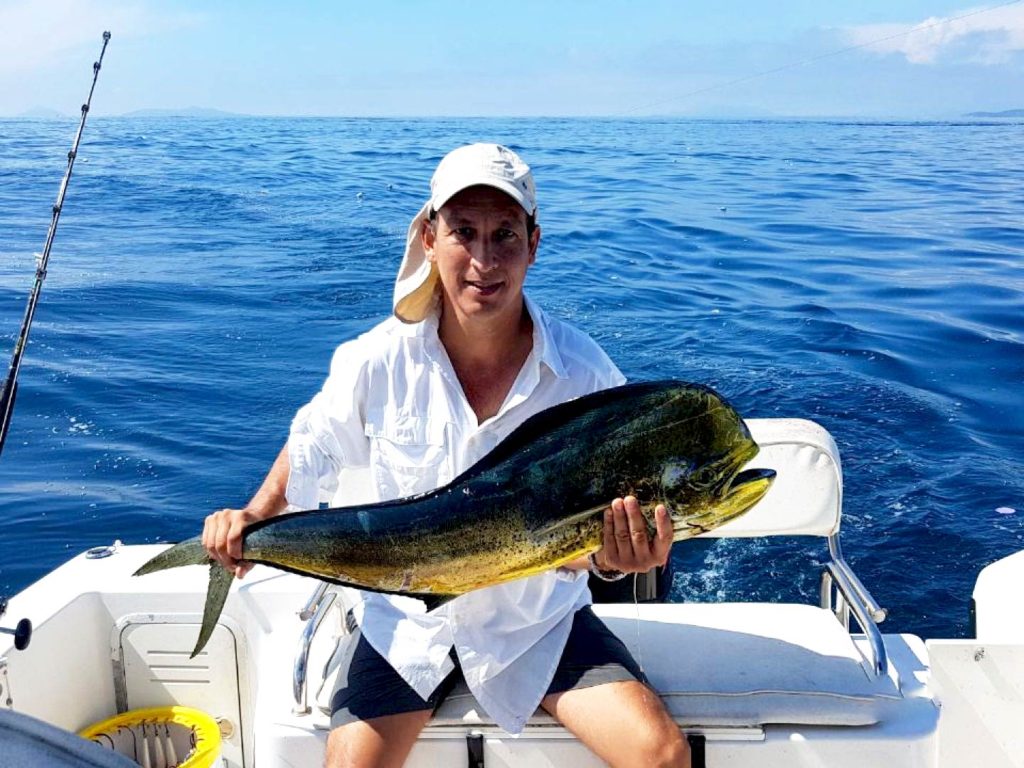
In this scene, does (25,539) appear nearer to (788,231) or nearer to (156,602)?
(156,602)

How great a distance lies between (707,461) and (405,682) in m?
1.09

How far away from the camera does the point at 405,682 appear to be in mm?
2566

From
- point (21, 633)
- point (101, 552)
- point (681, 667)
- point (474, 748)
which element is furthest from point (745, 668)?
point (101, 552)

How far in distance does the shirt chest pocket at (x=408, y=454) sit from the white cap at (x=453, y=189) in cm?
29

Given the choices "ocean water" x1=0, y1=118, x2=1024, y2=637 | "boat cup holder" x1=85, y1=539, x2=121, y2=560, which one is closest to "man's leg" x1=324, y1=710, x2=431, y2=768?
"boat cup holder" x1=85, y1=539, x2=121, y2=560

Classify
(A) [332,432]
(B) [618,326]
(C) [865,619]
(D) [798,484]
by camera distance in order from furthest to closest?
(B) [618,326] → (D) [798,484] → (C) [865,619] → (A) [332,432]

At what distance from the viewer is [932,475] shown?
6.63m

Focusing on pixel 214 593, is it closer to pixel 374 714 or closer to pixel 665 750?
Result: pixel 374 714

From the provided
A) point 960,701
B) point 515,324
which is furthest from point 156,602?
point 960,701

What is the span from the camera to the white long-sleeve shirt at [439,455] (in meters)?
2.55

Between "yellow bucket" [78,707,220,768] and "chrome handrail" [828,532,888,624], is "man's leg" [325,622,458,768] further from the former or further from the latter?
"chrome handrail" [828,532,888,624]

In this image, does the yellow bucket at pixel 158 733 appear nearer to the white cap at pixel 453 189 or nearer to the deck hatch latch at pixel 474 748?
the deck hatch latch at pixel 474 748

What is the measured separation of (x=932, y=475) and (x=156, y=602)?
16.8ft

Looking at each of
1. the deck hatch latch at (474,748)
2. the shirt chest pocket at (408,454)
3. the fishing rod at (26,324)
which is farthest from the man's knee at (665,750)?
the fishing rod at (26,324)
